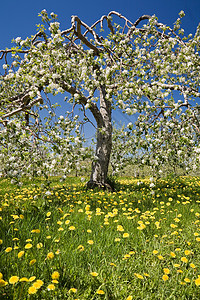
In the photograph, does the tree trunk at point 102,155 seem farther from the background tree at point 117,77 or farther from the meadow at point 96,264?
the meadow at point 96,264

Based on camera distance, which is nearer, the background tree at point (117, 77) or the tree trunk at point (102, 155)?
the background tree at point (117, 77)

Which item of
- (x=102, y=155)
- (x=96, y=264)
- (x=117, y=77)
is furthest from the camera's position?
(x=102, y=155)

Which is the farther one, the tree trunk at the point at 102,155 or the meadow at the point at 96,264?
the tree trunk at the point at 102,155

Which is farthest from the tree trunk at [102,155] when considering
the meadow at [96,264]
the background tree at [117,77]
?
the meadow at [96,264]

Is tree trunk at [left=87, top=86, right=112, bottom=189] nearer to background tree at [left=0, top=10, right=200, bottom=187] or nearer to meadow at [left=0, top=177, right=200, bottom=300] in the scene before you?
background tree at [left=0, top=10, right=200, bottom=187]

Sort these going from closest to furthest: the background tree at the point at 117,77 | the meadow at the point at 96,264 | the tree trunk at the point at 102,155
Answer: the meadow at the point at 96,264
the background tree at the point at 117,77
the tree trunk at the point at 102,155

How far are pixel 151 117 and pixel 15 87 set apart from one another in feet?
16.3

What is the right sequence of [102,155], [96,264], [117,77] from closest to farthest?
[96,264] → [117,77] → [102,155]

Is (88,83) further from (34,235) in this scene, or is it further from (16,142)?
(34,235)

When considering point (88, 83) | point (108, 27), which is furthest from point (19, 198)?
point (108, 27)

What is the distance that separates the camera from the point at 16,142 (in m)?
4.02

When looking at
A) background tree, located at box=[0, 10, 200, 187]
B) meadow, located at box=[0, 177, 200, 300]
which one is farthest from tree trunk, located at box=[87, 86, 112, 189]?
meadow, located at box=[0, 177, 200, 300]

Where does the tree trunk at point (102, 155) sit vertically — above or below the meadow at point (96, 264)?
above

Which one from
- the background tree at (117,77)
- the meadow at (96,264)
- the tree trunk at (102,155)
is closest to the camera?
the meadow at (96,264)
